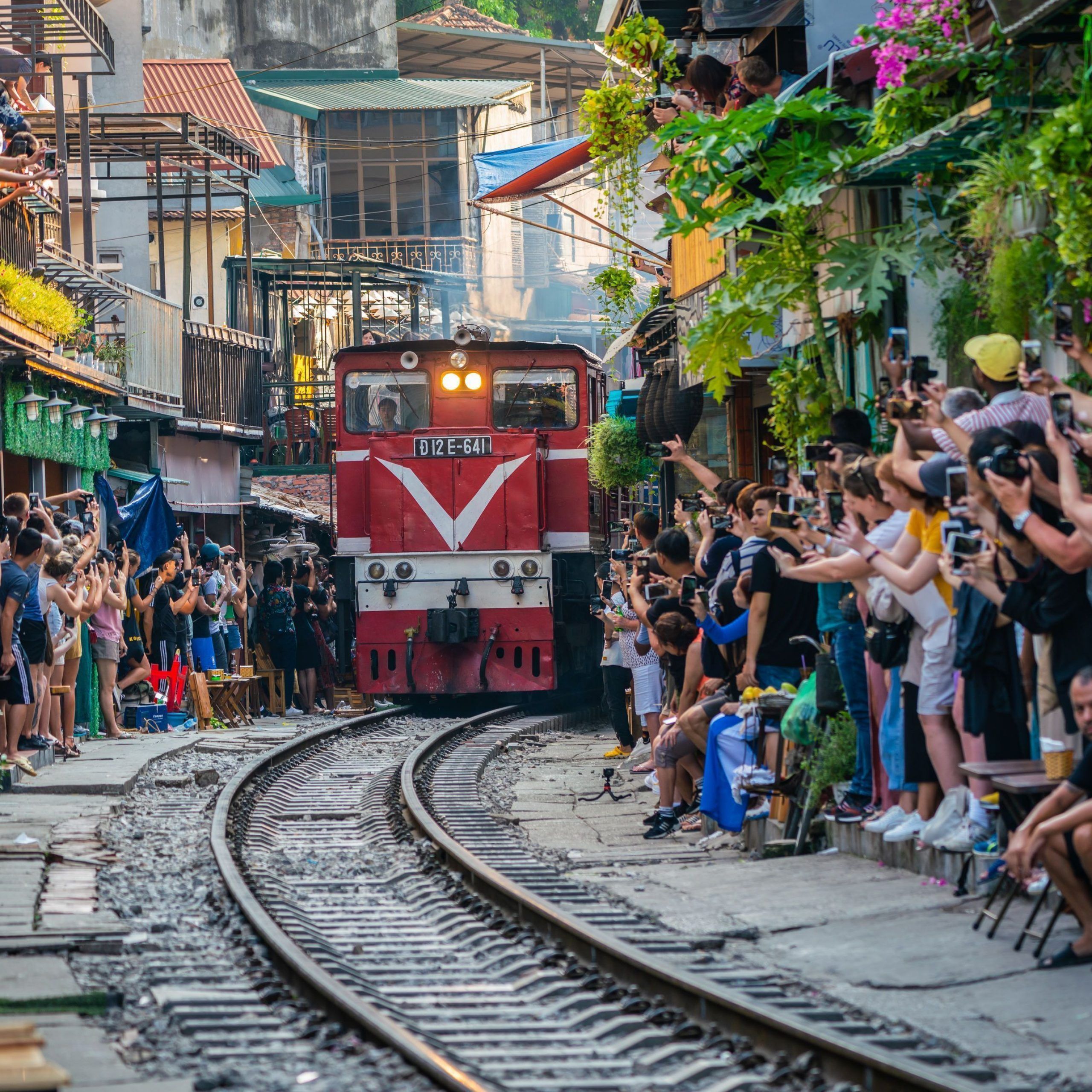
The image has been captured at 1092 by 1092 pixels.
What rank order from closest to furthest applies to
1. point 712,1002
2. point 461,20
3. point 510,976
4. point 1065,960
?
point 712,1002
point 1065,960
point 510,976
point 461,20

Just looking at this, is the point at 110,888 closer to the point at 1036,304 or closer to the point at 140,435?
the point at 1036,304

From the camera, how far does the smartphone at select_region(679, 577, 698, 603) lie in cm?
1056

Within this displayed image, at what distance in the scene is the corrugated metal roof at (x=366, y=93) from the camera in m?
35.0

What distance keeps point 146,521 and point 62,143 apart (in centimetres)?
427

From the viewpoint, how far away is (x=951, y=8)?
8242mm

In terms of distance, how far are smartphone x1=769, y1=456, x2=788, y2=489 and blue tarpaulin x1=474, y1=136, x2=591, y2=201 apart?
852cm

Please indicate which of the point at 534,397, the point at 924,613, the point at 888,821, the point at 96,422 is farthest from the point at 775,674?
the point at 96,422

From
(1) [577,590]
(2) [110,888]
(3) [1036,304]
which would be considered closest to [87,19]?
(1) [577,590]

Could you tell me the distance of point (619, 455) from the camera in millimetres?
17438

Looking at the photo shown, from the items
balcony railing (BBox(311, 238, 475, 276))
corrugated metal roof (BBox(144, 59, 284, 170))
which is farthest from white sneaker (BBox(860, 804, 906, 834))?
balcony railing (BBox(311, 238, 475, 276))

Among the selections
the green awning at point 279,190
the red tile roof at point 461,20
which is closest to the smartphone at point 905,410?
the green awning at point 279,190

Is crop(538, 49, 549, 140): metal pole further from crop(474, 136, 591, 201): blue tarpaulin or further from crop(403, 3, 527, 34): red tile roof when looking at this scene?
crop(474, 136, 591, 201): blue tarpaulin

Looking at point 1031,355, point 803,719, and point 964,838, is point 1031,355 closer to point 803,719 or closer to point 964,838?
point 964,838

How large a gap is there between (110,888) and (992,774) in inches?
180
